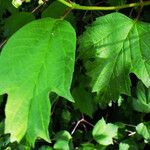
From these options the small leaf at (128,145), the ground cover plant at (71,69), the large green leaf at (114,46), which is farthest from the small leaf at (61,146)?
the large green leaf at (114,46)

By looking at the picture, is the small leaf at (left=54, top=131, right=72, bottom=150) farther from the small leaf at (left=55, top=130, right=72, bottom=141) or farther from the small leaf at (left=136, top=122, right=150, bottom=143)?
the small leaf at (left=136, top=122, right=150, bottom=143)

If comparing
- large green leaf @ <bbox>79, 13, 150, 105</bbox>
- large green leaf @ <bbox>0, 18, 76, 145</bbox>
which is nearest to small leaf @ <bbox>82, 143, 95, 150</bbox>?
large green leaf @ <bbox>79, 13, 150, 105</bbox>

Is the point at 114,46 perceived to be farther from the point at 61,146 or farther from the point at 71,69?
the point at 61,146

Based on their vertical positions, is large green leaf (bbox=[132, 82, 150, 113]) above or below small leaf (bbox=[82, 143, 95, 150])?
above

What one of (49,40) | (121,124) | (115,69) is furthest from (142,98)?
(49,40)

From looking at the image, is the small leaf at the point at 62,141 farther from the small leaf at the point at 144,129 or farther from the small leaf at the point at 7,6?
the small leaf at the point at 7,6

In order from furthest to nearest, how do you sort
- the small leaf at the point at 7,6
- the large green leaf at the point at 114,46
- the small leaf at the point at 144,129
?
the small leaf at the point at 7,6 → the small leaf at the point at 144,129 → the large green leaf at the point at 114,46

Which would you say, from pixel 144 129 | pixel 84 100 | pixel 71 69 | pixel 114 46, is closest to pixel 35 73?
pixel 71 69
